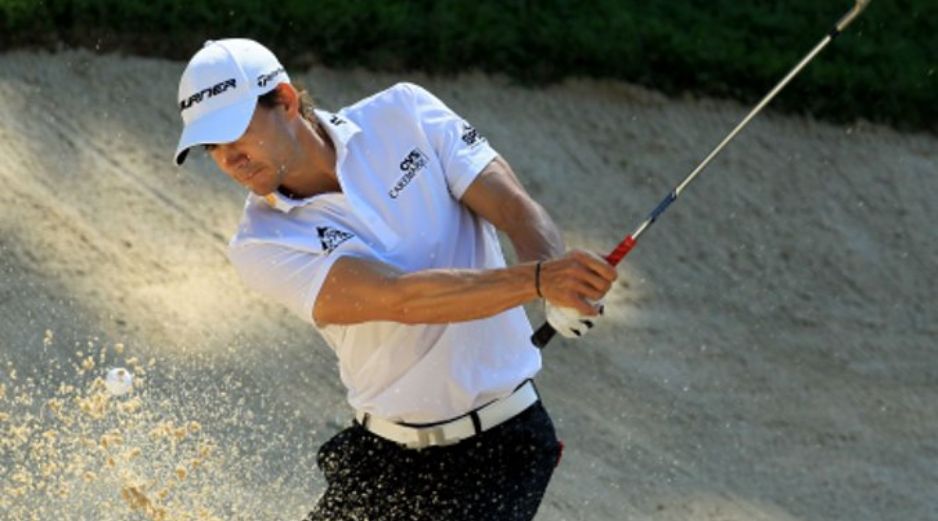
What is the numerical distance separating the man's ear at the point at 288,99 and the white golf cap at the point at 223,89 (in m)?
0.02

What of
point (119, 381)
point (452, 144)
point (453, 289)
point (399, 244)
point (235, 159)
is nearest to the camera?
point (453, 289)

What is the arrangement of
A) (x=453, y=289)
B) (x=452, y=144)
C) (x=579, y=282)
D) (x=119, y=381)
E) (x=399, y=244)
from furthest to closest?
(x=119, y=381) → (x=452, y=144) → (x=399, y=244) → (x=453, y=289) → (x=579, y=282)

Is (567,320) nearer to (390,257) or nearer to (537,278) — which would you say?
(537,278)

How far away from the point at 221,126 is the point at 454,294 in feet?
1.60

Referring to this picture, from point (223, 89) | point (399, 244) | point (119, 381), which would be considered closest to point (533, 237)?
point (399, 244)

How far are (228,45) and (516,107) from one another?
3.19 metres

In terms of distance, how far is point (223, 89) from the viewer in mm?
3547

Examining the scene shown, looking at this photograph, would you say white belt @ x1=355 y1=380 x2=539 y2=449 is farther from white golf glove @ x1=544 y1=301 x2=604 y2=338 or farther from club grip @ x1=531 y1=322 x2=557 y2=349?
white golf glove @ x1=544 y1=301 x2=604 y2=338

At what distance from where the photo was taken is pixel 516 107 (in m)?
6.78

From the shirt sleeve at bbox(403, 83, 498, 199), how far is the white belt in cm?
38

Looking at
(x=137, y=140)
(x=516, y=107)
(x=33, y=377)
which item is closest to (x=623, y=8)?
(x=516, y=107)

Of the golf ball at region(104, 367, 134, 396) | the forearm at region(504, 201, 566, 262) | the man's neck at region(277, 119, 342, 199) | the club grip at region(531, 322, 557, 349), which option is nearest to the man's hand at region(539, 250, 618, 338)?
the club grip at region(531, 322, 557, 349)

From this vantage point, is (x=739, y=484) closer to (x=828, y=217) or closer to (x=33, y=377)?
(x=828, y=217)

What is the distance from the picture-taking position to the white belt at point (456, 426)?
12.1ft
